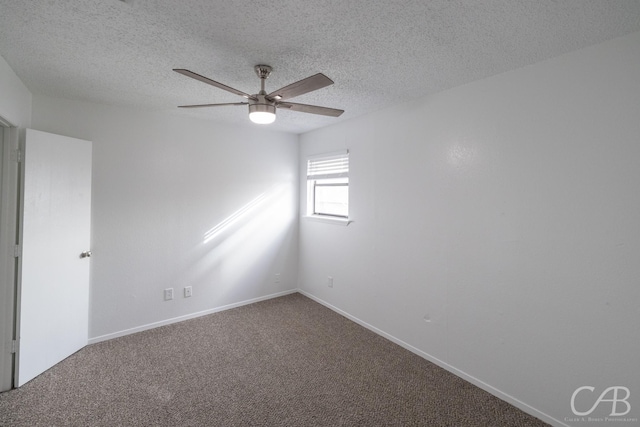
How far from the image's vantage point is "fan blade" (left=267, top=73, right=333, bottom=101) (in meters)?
1.58

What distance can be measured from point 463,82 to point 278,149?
2539mm

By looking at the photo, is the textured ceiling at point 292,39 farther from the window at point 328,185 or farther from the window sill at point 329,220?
the window sill at point 329,220

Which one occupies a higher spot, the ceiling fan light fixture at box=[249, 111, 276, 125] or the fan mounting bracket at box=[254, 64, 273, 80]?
the fan mounting bracket at box=[254, 64, 273, 80]

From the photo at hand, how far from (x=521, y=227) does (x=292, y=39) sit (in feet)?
6.65

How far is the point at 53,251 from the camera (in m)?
2.47

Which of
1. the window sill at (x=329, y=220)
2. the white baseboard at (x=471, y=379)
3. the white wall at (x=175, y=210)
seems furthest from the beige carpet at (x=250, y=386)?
the window sill at (x=329, y=220)

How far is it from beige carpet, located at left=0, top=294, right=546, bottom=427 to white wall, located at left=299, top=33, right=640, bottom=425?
314mm

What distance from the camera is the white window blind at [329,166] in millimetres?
3604

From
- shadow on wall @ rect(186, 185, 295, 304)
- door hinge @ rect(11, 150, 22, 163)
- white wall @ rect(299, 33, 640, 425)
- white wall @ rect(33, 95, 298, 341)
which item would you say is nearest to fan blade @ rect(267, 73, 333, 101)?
white wall @ rect(299, 33, 640, 425)

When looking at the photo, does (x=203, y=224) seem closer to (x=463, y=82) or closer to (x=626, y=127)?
(x=463, y=82)

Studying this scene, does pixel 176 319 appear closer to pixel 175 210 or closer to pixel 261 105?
pixel 175 210

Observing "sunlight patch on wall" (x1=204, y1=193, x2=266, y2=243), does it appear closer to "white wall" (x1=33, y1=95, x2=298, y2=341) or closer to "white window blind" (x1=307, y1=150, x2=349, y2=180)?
"white wall" (x1=33, y1=95, x2=298, y2=341)

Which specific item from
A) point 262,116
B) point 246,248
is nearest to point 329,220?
point 246,248

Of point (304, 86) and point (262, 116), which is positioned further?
point (262, 116)
